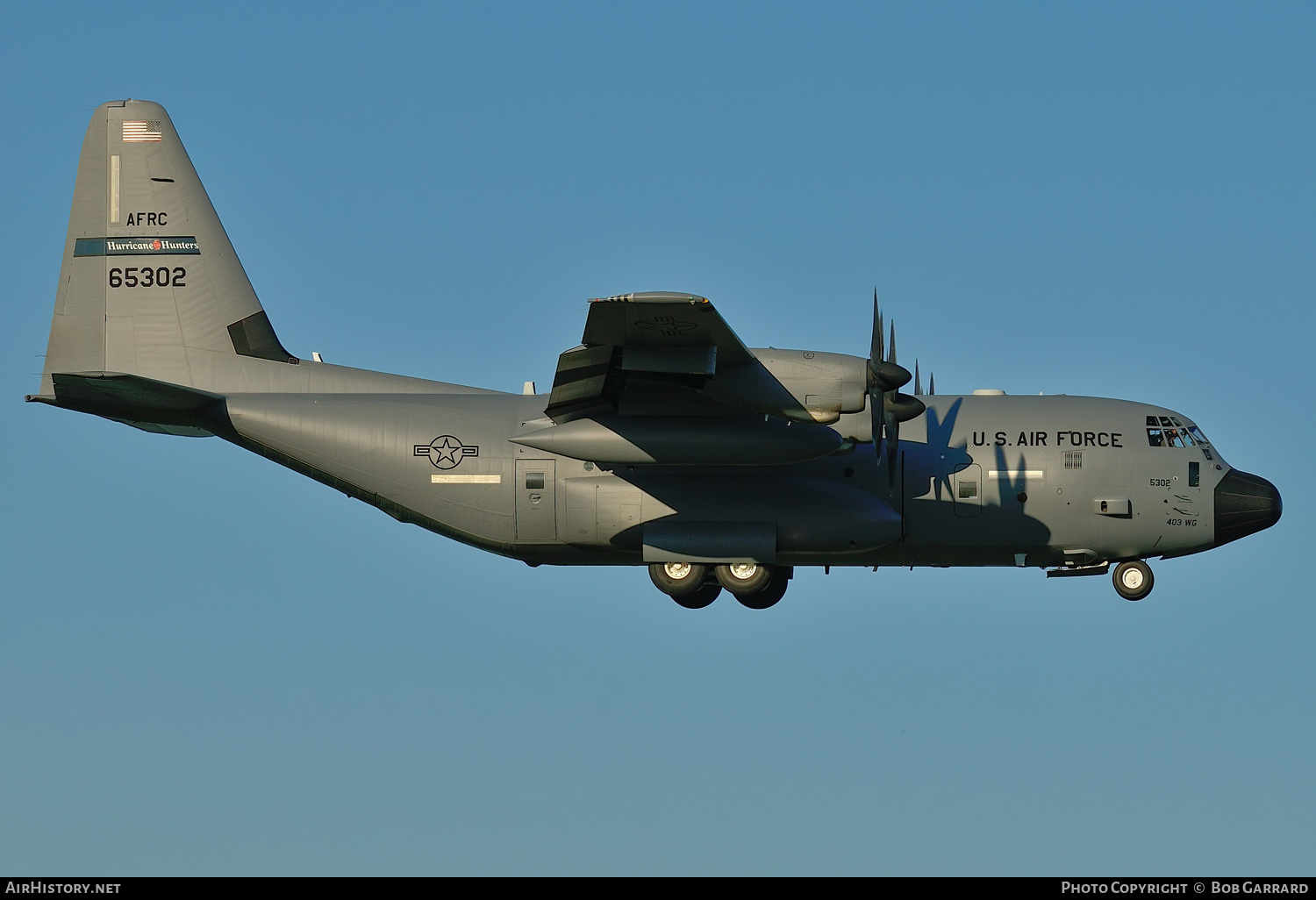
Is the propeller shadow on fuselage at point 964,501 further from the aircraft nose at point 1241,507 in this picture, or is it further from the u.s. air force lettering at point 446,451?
the u.s. air force lettering at point 446,451

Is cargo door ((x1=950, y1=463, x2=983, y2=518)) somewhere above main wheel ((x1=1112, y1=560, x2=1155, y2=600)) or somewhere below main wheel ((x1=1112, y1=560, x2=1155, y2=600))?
above

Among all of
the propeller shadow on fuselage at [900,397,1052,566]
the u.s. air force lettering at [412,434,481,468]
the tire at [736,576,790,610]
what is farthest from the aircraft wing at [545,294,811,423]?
the tire at [736,576,790,610]

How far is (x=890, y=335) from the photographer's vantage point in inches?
980

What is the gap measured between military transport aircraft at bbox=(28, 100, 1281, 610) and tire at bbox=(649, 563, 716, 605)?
3cm

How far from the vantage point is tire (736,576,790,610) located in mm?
26812

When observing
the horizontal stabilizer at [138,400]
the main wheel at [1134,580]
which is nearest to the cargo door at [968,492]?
the main wheel at [1134,580]

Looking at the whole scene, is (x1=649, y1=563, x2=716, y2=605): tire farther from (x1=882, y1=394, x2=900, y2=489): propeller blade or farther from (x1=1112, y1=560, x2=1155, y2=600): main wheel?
(x1=1112, y1=560, x2=1155, y2=600): main wheel

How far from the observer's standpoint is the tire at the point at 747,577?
83.2 feet

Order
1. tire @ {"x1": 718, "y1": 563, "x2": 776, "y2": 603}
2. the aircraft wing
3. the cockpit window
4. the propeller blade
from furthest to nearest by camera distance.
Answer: the cockpit window
tire @ {"x1": 718, "y1": 563, "x2": 776, "y2": 603}
the propeller blade
the aircraft wing

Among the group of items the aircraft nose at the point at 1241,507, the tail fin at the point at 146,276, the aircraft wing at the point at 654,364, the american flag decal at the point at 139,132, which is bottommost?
the aircraft nose at the point at 1241,507

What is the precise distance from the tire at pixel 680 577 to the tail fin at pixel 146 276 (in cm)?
732

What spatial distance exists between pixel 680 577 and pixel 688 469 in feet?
5.68
